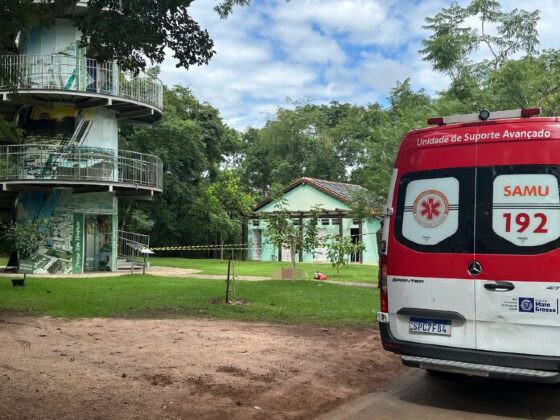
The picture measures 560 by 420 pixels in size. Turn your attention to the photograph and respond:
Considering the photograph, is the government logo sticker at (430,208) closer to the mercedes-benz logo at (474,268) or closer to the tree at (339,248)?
the mercedes-benz logo at (474,268)

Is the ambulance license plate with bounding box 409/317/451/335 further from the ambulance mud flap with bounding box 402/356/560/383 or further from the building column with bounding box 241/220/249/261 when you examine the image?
the building column with bounding box 241/220/249/261

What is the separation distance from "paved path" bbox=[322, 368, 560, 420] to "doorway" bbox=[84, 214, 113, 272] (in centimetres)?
2051

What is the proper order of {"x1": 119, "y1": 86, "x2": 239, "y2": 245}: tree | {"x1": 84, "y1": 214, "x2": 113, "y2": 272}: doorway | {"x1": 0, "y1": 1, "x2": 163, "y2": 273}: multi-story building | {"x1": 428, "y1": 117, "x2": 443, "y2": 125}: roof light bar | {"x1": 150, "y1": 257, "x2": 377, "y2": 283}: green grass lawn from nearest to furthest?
{"x1": 428, "y1": 117, "x2": 443, "y2": 125}: roof light bar → {"x1": 0, "y1": 1, "x2": 163, "y2": 273}: multi-story building → {"x1": 150, "y1": 257, "x2": 377, "y2": 283}: green grass lawn → {"x1": 84, "y1": 214, "x2": 113, "y2": 272}: doorway → {"x1": 119, "y1": 86, "x2": 239, "y2": 245}: tree

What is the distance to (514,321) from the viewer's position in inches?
215

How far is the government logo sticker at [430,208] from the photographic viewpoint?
19.6 feet

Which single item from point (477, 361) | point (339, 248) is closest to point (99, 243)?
point (339, 248)

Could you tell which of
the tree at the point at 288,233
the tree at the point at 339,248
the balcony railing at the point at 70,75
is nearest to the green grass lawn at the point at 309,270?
the tree at the point at 339,248

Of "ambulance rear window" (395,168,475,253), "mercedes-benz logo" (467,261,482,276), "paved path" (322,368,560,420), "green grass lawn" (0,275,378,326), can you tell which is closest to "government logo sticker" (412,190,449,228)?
"ambulance rear window" (395,168,475,253)

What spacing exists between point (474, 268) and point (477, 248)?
0.19m

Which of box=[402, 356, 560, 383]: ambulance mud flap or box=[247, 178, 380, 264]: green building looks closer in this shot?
box=[402, 356, 560, 383]: ambulance mud flap

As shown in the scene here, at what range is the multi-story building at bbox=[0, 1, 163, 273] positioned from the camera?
22750 millimetres

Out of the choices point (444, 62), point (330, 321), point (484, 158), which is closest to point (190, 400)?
point (484, 158)

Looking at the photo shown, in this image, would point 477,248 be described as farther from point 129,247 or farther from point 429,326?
point 129,247

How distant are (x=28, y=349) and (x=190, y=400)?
3.28 m
